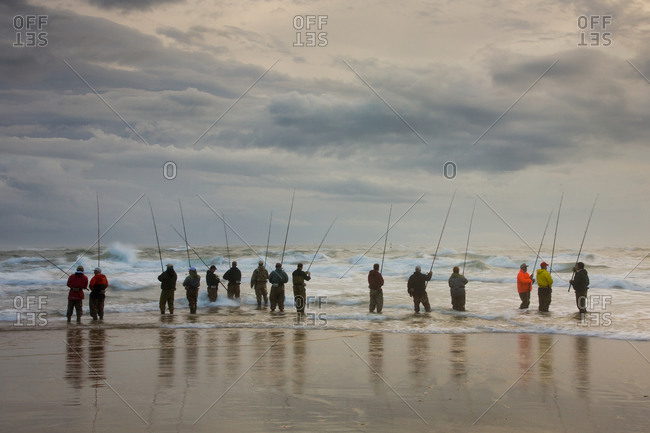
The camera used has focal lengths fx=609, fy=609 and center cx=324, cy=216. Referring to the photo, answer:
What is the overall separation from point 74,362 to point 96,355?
0.79 m

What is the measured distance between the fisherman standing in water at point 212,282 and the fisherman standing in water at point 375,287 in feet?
17.8

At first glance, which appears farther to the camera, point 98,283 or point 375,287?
point 375,287

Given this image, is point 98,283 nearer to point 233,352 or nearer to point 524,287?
point 233,352

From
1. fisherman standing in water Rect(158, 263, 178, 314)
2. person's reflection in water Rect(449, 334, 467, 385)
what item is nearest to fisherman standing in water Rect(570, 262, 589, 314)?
person's reflection in water Rect(449, 334, 467, 385)

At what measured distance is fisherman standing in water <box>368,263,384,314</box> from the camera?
18656 mm

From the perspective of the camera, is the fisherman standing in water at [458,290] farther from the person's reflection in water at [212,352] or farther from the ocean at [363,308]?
the person's reflection in water at [212,352]

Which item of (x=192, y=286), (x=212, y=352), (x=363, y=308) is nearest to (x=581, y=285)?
(x=363, y=308)

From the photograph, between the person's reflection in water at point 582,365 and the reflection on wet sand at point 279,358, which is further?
the reflection on wet sand at point 279,358

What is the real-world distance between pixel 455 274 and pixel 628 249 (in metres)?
44.4

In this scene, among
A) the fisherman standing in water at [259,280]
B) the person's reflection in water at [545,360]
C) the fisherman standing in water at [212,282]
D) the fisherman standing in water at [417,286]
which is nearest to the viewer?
the person's reflection in water at [545,360]

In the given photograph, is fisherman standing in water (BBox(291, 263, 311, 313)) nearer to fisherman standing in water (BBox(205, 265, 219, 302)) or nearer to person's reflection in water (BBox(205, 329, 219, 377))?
fisherman standing in water (BBox(205, 265, 219, 302))

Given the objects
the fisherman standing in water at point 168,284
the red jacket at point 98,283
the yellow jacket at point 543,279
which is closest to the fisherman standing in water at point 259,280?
the fisherman standing in water at point 168,284

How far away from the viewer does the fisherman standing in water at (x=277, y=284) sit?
18234mm

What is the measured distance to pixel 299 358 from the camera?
1109 centimetres
